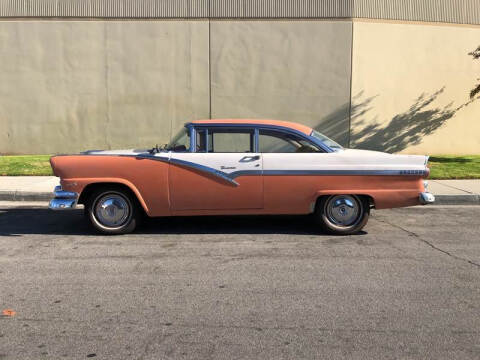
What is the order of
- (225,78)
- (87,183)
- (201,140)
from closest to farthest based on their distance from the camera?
Result: (87,183) → (201,140) → (225,78)

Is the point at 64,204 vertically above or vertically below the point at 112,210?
above

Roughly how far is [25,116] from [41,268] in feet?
42.0

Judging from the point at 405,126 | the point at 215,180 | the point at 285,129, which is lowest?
the point at 215,180

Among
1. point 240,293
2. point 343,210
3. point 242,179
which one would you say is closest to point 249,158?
point 242,179

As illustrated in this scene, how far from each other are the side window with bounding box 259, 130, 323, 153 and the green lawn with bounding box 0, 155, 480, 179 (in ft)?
21.1

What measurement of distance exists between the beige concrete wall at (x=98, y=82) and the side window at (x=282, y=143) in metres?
9.87

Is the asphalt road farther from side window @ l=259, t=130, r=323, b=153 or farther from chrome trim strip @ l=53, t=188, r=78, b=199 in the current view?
side window @ l=259, t=130, r=323, b=153

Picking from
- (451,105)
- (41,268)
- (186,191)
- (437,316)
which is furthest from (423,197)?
(451,105)

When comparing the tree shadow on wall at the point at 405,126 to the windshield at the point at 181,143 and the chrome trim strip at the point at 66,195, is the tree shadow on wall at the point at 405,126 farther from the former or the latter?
the chrome trim strip at the point at 66,195

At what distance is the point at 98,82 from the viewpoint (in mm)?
15969

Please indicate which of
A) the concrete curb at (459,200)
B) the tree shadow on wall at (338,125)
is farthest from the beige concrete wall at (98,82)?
the concrete curb at (459,200)

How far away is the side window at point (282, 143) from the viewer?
21.2ft

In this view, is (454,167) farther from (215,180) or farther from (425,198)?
(215,180)

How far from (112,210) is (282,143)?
261 cm
